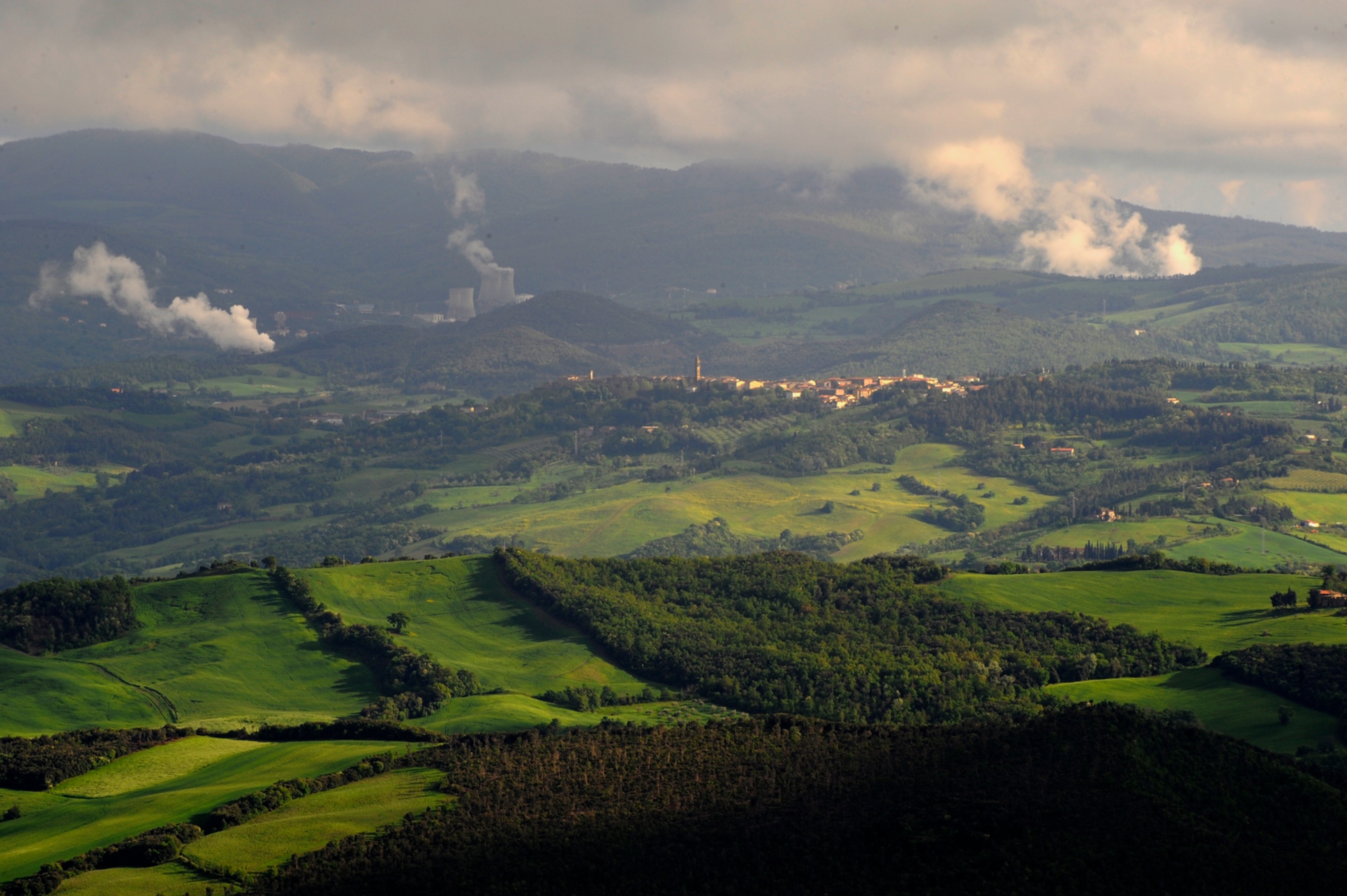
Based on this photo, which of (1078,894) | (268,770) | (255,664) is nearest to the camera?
(1078,894)

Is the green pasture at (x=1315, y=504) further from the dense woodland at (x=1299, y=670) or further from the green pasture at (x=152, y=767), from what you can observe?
the green pasture at (x=152, y=767)

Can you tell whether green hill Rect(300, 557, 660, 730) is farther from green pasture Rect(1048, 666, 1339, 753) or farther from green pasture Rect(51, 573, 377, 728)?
green pasture Rect(1048, 666, 1339, 753)

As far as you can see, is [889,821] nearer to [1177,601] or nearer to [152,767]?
[152,767]

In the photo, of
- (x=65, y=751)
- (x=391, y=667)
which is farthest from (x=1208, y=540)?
(x=65, y=751)

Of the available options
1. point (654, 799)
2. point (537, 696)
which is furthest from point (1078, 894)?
point (537, 696)

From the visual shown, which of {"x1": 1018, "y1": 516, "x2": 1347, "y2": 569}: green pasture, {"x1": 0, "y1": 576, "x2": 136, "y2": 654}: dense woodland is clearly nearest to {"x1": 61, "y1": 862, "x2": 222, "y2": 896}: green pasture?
{"x1": 0, "y1": 576, "x2": 136, "y2": 654}: dense woodland

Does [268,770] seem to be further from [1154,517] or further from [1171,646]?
[1154,517]

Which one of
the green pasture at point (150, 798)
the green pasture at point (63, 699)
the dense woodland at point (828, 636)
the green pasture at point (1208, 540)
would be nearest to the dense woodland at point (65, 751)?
the green pasture at point (150, 798)

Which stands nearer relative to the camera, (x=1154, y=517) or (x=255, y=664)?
(x=255, y=664)
